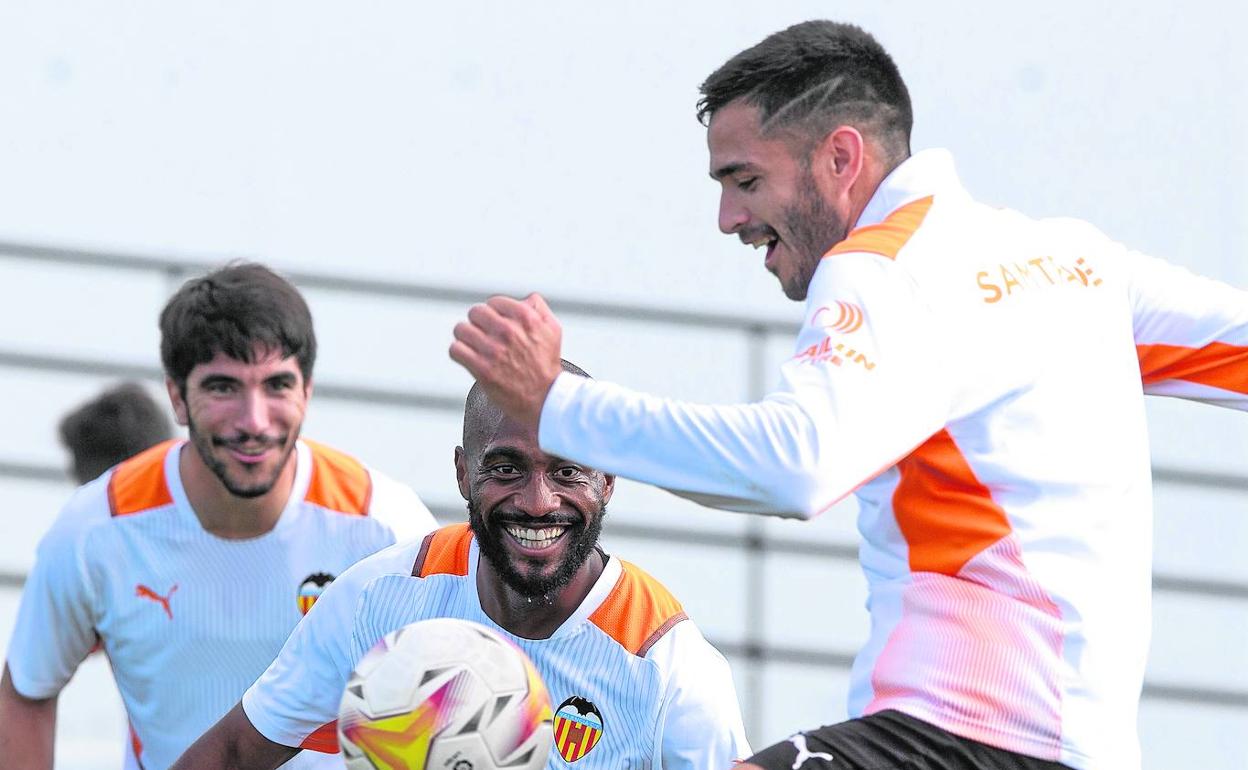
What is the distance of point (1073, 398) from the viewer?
362 cm

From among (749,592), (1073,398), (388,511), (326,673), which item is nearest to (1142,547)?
(1073,398)

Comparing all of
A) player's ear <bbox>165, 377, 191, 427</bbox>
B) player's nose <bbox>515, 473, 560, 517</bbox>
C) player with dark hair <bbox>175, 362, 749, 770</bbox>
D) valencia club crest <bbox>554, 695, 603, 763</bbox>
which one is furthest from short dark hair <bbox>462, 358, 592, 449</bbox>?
player's ear <bbox>165, 377, 191, 427</bbox>

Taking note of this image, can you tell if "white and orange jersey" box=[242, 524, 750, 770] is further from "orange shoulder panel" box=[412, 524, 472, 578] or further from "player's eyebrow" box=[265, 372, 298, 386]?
"player's eyebrow" box=[265, 372, 298, 386]

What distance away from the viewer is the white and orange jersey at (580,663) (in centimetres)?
447

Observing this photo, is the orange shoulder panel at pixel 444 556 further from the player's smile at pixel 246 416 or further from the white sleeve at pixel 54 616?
the white sleeve at pixel 54 616

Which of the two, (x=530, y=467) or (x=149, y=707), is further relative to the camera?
(x=149, y=707)

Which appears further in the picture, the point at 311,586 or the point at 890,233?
the point at 311,586

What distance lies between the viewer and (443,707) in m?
3.88

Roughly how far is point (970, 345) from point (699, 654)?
135 cm

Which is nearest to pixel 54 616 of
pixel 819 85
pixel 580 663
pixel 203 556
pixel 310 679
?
pixel 203 556

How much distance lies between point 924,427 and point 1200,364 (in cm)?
96

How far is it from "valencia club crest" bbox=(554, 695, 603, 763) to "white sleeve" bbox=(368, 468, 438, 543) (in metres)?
1.55

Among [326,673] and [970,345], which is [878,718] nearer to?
[970,345]

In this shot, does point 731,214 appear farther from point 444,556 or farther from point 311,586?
point 311,586
